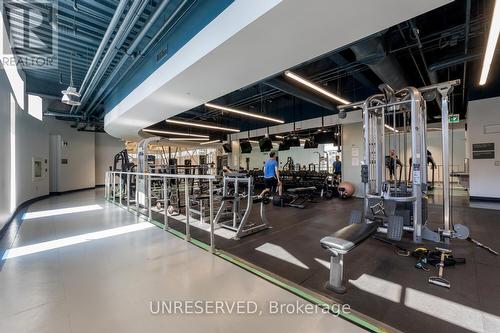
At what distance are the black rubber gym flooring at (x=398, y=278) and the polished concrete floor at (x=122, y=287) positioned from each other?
17.1 inches

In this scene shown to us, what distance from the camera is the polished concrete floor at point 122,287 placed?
6.08 ft

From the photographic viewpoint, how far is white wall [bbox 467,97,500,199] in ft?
22.2

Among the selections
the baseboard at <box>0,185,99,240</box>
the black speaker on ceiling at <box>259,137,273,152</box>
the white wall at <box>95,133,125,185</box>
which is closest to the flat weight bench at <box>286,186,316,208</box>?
the black speaker on ceiling at <box>259,137,273,152</box>

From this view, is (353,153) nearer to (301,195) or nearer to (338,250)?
(301,195)

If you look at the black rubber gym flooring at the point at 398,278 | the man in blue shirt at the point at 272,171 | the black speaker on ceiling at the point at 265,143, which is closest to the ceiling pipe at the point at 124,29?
the black rubber gym flooring at the point at 398,278

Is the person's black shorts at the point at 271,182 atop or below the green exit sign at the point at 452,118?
below

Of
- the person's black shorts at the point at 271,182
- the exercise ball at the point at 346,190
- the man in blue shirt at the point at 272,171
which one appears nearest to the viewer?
the man in blue shirt at the point at 272,171

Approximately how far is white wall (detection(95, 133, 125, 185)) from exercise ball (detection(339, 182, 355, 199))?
13165mm

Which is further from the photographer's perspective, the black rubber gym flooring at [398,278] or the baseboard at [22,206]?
the baseboard at [22,206]

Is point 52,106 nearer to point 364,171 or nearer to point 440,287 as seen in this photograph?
point 364,171

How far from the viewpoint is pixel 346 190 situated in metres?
8.19

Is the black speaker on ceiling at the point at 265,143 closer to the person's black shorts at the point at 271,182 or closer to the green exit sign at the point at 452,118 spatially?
the person's black shorts at the point at 271,182

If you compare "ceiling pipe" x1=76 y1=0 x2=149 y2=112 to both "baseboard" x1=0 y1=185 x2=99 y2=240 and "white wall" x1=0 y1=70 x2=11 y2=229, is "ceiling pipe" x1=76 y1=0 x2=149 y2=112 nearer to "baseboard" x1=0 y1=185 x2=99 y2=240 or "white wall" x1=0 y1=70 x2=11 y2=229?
"white wall" x1=0 y1=70 x2=11 y2=229

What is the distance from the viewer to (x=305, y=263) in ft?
9.73
